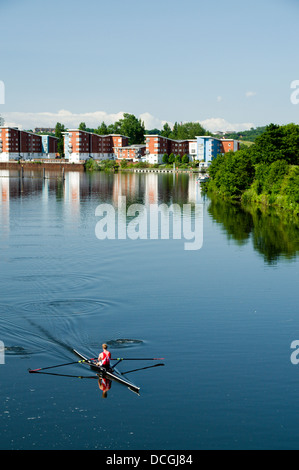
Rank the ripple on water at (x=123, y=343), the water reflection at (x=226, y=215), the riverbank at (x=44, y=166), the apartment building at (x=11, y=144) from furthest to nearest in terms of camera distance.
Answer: the apartment building at (x=11, y=144) < the riverbank at (x=44, y=166) < the water reflection at (x=226, y=215) < the ripple on water at (x=123, y=343)

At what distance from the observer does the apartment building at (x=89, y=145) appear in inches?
7461

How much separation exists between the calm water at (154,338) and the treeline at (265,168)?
83.1 ft

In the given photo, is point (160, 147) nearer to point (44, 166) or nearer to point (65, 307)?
point (44, 166)

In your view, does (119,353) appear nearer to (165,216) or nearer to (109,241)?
(109,241)

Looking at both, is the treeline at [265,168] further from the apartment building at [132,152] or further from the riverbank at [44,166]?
the apartment building at [132,152]

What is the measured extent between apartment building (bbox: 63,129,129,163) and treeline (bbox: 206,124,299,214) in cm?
11443

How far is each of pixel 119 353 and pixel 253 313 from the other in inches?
291

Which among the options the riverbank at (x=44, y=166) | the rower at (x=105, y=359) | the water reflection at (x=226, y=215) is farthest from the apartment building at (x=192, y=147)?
the rower at (x=105, y=359)

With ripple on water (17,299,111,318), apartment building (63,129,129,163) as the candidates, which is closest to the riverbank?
apartment building (63,129,129,163)

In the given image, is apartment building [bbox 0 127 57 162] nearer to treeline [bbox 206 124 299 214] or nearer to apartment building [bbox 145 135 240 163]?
apartment building [bbox 145 135 240 163]

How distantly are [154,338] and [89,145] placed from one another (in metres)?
177

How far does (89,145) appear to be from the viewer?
193375 mm

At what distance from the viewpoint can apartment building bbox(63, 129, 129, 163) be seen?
18950cm

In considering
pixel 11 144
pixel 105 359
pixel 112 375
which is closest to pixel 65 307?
pixel 105 359
